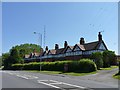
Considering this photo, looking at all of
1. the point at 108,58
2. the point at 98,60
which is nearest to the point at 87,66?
the point at 98,60

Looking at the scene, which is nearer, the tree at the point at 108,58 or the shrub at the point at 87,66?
the shrub at the point at 87,66

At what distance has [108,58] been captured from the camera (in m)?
54.5

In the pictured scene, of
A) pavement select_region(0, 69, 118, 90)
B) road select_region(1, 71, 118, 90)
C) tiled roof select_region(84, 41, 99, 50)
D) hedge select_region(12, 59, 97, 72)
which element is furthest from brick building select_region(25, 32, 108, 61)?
road select_region(1, 71, 118, 90)

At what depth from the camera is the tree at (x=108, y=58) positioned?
54244mm

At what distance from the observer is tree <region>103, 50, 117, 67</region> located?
178 feet

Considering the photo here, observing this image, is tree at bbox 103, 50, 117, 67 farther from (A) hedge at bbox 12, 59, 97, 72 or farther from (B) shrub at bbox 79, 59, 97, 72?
(B) shrub at bbox 79, 59, 97, 72

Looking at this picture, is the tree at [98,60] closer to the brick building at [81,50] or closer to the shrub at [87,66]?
the shrub at [87,66]

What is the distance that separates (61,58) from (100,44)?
2194cm

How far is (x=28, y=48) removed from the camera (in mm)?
158875

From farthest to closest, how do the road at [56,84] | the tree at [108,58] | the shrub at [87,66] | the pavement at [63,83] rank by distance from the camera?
1. the tree at [108,58]
2. the shrub at [87,66]
3. the pavement at [63,83]
4. the road at [56,84]

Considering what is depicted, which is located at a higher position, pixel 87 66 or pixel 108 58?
pixel 108 58

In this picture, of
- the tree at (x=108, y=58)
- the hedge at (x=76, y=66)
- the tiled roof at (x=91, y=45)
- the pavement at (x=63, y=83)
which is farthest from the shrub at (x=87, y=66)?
the tiled roof at (x=91, y=45)

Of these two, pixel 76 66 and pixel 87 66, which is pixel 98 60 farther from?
pixel 87 66

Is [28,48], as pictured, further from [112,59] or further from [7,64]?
[112,59]
